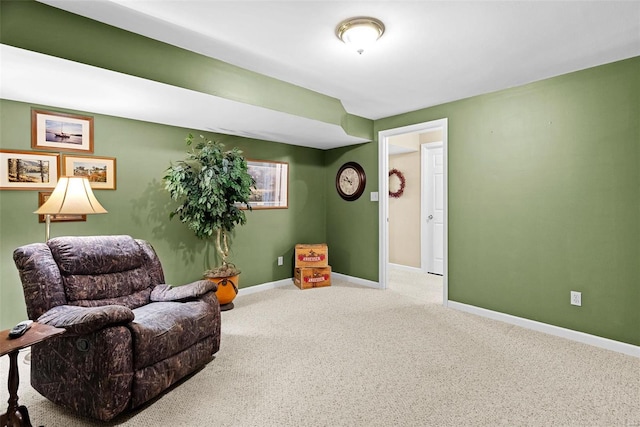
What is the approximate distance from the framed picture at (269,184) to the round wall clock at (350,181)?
0.84 meters

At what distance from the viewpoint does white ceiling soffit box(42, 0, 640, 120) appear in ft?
6.60

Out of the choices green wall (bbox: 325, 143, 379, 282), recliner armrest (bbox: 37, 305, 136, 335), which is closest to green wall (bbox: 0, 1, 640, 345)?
green wall (bbox: 325, 143, 379, 282)

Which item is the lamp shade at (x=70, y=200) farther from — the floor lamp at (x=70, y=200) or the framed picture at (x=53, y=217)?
the framed picture at (x=53, y=217)

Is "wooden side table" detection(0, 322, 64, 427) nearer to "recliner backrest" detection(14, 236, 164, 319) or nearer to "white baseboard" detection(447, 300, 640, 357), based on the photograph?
"recliner backrest" detection(14, 236, 164, 319)

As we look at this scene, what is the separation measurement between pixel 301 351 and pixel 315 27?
2413 millimetres

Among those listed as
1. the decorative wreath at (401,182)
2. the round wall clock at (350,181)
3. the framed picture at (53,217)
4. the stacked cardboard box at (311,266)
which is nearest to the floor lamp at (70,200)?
the framed picture at (53,217)

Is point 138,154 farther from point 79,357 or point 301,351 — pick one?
point 301,351

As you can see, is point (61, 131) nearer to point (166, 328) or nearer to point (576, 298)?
point (166, 328)

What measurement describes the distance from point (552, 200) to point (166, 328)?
11.0ft

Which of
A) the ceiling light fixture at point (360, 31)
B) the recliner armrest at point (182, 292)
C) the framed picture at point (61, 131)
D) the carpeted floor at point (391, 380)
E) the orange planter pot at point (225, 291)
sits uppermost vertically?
the ceiling light fixture at point (360, 31)

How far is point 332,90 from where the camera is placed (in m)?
3.47

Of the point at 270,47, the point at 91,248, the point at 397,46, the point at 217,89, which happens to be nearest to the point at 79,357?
the point at 91,248

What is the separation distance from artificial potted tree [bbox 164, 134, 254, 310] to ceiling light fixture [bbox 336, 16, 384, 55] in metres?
1.80

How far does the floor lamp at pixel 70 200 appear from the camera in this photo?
2.42m
